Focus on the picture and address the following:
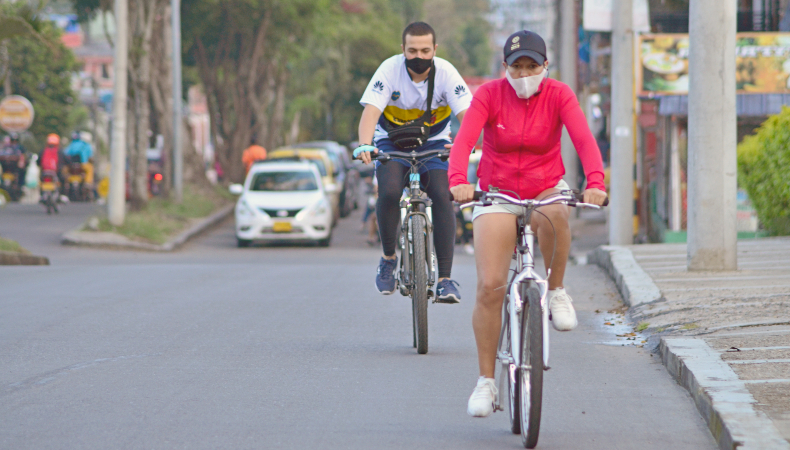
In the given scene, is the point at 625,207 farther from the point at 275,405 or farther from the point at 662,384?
the point at 275,405

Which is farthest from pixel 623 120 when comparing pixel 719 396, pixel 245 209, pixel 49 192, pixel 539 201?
pixel 49 192

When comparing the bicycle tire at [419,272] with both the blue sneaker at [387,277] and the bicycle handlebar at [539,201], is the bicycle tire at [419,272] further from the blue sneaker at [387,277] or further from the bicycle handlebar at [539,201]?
the bicycle handlebar at [539,201]

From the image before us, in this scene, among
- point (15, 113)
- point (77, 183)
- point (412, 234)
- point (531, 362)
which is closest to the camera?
point (531, 362)

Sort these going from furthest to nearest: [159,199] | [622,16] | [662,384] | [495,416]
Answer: [159,199]
[622,16]
[662,384]
[495,416]

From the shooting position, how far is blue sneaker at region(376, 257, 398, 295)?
7.33 meters

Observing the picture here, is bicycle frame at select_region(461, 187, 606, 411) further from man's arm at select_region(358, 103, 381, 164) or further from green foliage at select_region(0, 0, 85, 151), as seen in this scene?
green foliage at select_region(0, 0, 85, 151)

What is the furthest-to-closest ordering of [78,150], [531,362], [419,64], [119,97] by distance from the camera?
[78,150] → [119,97] → [419,64] → [531,362]

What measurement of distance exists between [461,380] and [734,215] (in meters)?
5.01

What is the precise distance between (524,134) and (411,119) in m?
2.28

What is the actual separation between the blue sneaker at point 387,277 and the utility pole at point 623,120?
9327mm

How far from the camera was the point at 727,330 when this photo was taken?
721 cm

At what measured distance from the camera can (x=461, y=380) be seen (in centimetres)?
641

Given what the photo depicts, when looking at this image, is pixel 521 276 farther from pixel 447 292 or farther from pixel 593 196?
pixel 447 292

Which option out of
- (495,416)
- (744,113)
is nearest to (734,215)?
(495,416)
